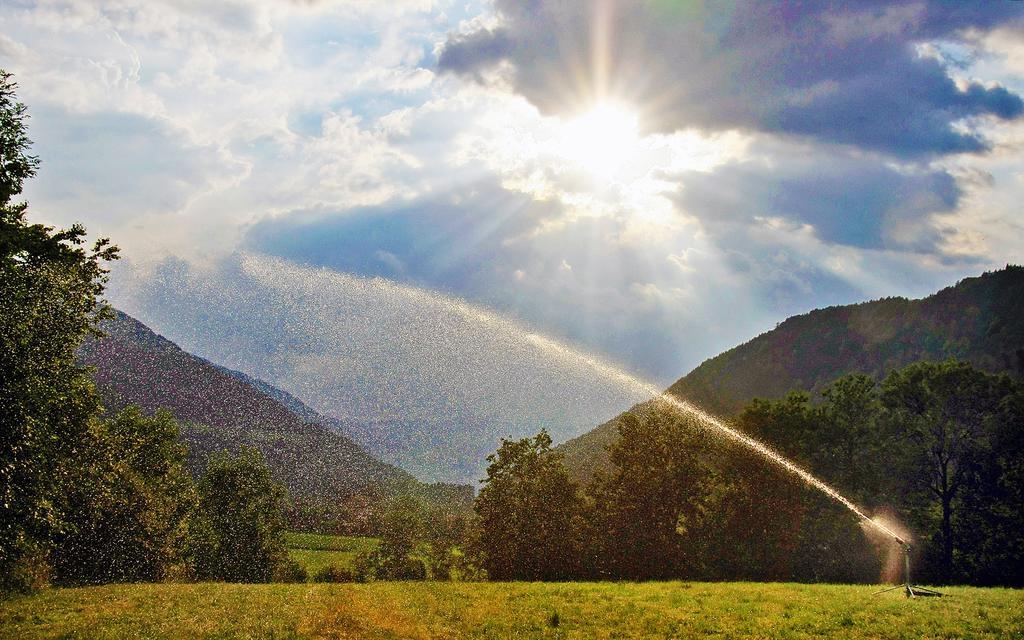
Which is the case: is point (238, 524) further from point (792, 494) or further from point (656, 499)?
point (792, 494)

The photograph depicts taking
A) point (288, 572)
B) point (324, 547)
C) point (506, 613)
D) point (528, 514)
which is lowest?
point (324, 547)

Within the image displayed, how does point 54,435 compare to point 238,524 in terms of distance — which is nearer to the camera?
point 54,435

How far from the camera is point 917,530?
185 feet

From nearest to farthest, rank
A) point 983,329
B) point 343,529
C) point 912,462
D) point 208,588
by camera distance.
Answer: point 208,588 < point 912,462 < point 343,529 < point 983,329

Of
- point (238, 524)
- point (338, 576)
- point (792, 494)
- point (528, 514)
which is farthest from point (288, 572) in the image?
point (792, 494)

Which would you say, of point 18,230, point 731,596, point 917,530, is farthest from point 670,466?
point 18,230

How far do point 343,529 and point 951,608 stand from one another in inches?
6152

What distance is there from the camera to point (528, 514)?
58812 millimetres

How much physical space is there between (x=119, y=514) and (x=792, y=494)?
6054 centimetres

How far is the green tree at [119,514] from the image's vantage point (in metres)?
44.1

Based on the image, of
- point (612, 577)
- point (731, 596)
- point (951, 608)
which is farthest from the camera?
point (612, 577)

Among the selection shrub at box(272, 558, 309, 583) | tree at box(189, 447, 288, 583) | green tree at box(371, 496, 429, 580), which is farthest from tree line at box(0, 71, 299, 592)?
green tree at box(371, 496, 429, 580)

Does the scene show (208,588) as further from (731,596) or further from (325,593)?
(731,596)

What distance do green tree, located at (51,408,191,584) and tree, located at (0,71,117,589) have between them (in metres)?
7.20
